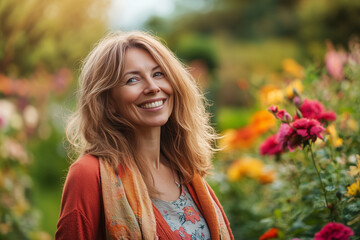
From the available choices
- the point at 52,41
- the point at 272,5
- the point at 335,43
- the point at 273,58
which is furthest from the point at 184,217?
the point at 272,5

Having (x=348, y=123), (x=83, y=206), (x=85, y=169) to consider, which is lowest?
(x=83, y=206)

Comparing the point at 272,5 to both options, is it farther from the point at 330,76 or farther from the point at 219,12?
the point at 330,76

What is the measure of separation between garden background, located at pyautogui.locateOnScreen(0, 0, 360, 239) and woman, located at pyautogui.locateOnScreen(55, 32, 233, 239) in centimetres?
38

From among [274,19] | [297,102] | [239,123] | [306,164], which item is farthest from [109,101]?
[274,19]

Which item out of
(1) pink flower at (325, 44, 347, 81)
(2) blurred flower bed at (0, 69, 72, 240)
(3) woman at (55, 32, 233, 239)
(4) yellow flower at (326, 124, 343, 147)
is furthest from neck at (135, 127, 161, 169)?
(2) blurred flower bed at (0, 69, 72, 240)

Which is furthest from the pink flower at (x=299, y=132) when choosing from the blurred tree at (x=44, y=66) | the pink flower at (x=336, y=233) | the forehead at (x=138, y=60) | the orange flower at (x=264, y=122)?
the blurred tree at (x=44, y=66)

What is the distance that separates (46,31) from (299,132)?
451cm

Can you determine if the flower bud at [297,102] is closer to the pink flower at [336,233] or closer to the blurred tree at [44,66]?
the pink flower at [336,233]

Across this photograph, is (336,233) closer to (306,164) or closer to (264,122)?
(306,164)

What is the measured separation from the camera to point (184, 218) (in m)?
1.56

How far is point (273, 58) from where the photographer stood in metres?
11.8

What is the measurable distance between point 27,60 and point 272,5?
10.7 m

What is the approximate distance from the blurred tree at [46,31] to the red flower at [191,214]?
3932mm

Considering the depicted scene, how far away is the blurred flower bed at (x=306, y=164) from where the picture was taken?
67.4 inches
